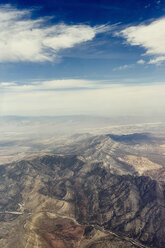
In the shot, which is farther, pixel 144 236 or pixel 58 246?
pixel 144 236

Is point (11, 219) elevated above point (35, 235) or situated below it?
below

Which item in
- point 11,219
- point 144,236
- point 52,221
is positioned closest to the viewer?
point 144,236

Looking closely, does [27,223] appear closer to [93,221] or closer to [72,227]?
[72,227]

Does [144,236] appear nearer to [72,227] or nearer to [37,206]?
[72,227]

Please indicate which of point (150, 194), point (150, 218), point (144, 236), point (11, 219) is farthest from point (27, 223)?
point (150, 194)

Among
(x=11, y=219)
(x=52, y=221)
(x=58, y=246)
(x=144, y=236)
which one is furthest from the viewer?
(x=11, y=219)

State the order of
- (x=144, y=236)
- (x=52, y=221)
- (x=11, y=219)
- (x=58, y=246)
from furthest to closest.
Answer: (x=11, y=219)
(x=52, y=221)
(x=144, y=236)
(x=58, y=246)

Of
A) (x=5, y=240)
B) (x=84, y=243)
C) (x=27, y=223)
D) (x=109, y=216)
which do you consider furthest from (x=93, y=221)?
(x=5, y=240)

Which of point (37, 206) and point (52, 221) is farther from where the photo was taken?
point (37, 206)

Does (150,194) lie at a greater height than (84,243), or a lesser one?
greater
